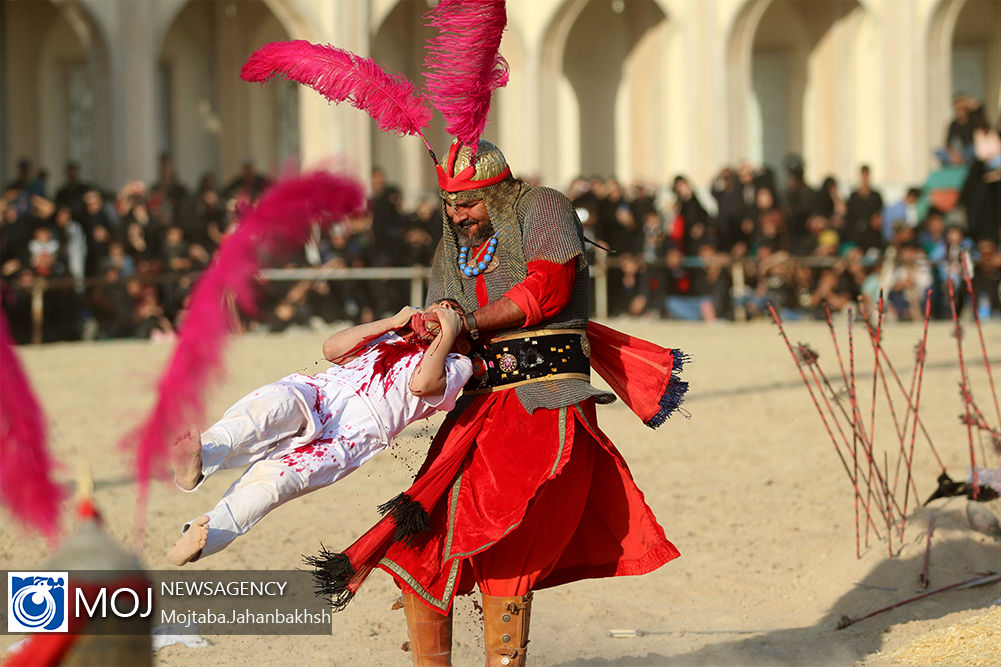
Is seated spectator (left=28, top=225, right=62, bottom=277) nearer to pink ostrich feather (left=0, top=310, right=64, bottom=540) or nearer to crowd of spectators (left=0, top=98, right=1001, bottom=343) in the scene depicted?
crowd of spectators (left=0, top=98, right=1001, bottom=343)

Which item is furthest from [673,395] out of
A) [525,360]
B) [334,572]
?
[334,572]

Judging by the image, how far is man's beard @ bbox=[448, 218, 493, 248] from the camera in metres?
4.40

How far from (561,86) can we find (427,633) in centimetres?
2159

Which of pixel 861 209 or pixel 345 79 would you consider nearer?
pixel 345 79

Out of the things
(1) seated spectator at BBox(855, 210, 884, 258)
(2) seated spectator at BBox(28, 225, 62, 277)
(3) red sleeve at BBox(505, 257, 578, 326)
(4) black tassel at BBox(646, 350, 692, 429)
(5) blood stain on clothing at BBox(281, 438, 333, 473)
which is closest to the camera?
(5) blood stain on clothing at BBox(281, 438, 333, 473)

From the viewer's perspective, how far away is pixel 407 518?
4238 millimetres

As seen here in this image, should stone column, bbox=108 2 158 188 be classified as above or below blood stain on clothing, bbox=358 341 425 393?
above

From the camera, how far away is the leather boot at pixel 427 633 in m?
4.39

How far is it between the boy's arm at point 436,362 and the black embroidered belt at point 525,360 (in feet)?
0.75

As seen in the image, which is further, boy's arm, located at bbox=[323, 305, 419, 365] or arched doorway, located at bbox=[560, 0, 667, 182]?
arched doorway, located at bbox=[560, 0, 667, 182]

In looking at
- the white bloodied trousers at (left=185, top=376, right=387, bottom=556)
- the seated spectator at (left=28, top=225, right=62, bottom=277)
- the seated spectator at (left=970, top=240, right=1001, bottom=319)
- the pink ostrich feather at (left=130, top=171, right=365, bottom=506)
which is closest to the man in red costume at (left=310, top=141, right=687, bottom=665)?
the white bloodied trousers at (left=185, top=376, right=387, bottom=556)

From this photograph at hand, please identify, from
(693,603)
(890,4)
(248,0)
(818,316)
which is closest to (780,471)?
Answer: (693,603)

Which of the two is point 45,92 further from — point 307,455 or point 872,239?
point 307,455

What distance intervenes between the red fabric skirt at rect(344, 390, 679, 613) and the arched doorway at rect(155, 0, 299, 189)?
20377mm
